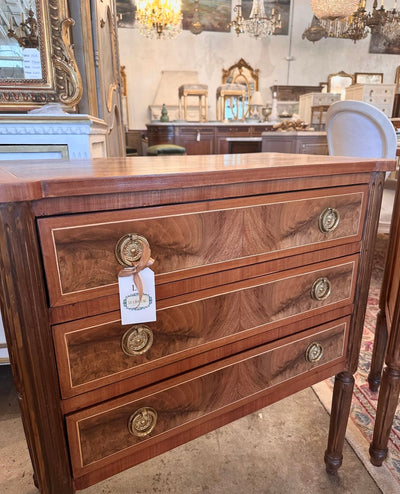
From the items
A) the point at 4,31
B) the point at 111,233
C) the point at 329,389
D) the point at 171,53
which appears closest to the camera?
the point at 111,233

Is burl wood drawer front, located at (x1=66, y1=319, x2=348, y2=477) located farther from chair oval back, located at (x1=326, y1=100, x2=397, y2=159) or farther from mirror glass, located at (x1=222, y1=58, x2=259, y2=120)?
mirror glass, located at (x1=222, y1=58, x2=259, y2=120)

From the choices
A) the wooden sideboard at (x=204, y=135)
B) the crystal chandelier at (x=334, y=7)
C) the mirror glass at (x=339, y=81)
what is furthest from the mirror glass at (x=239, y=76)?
the crystal chandelier at (x=334, y=7)

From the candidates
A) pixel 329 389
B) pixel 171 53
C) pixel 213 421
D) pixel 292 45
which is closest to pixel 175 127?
pixel 171 53

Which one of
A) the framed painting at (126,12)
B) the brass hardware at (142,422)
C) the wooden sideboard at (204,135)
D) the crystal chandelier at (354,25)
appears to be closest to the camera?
the brass hardware at (142,422)

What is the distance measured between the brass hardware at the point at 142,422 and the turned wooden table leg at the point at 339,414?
0.65m

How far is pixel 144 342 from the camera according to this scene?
0.78m

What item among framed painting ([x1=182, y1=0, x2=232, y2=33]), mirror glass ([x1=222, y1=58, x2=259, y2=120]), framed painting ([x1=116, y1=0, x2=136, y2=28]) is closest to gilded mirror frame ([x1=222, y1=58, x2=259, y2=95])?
mirror glass ([x1=222, y1=58, x2=259, y2=120])

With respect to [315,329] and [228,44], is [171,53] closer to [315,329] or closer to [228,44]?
[228,44]

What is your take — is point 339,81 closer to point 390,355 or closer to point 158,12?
point 158,12

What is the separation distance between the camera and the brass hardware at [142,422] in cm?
81

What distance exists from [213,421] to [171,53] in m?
10.7

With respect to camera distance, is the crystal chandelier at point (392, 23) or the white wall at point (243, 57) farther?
the white wall at point (243, 57)

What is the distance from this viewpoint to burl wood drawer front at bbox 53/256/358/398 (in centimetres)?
70

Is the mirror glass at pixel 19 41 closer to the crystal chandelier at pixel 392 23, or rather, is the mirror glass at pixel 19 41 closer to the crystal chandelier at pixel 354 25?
the crystal chandelier at pixel 354 25
